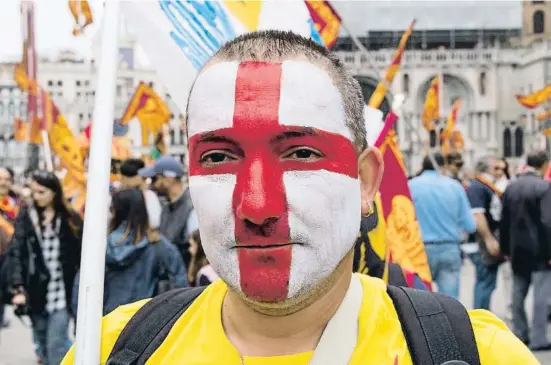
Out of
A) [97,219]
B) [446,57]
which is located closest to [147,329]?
[97,219]

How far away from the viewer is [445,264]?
19.6 ft

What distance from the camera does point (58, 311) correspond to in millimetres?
4930

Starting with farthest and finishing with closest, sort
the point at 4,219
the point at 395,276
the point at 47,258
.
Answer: the point at 4,219 → the point at 47,258 → the point at 395,276

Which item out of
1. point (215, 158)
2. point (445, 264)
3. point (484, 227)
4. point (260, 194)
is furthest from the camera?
point (484, 227)

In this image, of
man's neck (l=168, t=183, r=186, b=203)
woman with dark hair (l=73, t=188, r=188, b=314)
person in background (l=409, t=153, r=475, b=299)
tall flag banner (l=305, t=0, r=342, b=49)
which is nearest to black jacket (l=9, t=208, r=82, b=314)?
woman with dark hair (l=73, t=188, r=188, b=314)

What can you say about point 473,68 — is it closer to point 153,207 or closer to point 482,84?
point 482,84

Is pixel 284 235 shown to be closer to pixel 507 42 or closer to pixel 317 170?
pixel 317 170

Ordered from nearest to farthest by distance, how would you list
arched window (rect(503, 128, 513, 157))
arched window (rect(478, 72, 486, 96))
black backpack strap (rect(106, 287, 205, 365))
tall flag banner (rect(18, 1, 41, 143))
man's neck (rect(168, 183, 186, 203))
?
black backpack strap (rect(106, 287, 205, 365)), man's neck (rect(168, 183, 186, 203)), tall flag banner (rect(18, 1, 41, 143)), arched window (rect(503, 128, 513, 157)), arched window (rect(478, 72, 486, 96))

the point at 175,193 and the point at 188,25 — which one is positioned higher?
the point at 188,25

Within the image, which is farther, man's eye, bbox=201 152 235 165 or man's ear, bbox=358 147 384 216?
man's ear, bbox=358 147 384 216

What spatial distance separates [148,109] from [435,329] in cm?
1207

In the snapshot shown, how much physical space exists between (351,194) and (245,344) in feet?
1.21

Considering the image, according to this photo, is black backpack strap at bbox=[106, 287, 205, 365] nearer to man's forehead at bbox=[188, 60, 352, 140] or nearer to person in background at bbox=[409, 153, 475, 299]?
man's forehead at bbox=[188, 60, 352, 140]

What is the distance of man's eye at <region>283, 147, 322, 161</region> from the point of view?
1442 mm
